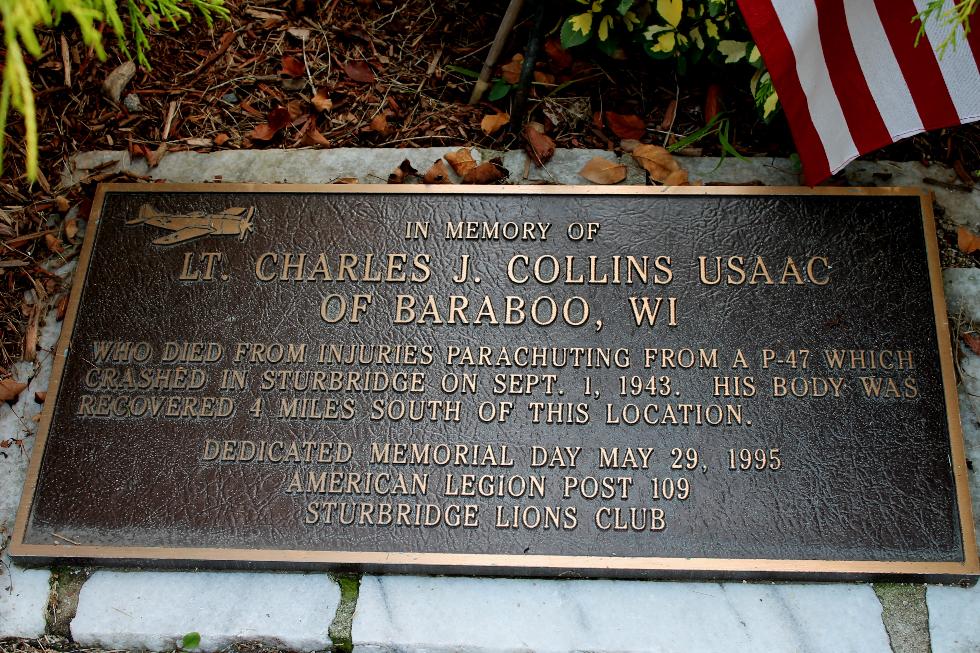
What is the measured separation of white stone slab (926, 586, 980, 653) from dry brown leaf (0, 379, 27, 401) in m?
3.42

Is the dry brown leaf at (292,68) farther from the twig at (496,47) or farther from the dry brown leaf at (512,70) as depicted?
the dry brown leaf at (512,70)

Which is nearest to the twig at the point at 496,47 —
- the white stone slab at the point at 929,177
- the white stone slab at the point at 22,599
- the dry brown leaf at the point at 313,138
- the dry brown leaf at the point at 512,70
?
the dry brown leaf at the point at 512,70

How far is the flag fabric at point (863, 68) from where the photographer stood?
2.71 meters

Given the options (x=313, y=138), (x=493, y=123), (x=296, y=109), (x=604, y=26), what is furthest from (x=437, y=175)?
(x=604, y=26)

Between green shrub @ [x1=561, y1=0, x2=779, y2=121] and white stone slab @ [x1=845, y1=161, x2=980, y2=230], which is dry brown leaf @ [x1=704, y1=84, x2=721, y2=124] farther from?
white stone slab @ [x1=845, y1=161, x2=980, y2=230]

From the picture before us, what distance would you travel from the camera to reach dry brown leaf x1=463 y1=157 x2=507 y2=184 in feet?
11.1

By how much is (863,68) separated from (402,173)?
1831 mm

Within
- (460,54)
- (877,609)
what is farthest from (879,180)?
(460,54)

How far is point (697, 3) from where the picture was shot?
3.45 metres

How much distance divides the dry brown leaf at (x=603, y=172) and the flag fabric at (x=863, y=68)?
72 cm

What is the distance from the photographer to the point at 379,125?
3617mm

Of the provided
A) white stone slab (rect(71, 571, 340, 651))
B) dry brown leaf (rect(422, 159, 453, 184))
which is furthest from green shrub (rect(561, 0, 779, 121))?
white stone slab (rect(71, 571, 340, 651))

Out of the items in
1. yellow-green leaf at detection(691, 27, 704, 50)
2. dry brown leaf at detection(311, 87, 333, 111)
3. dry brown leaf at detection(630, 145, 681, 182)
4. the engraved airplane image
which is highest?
yellow-green leaf at detection(691, 27, 704, 50)

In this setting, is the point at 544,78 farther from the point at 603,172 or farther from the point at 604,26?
the point at 603,172
